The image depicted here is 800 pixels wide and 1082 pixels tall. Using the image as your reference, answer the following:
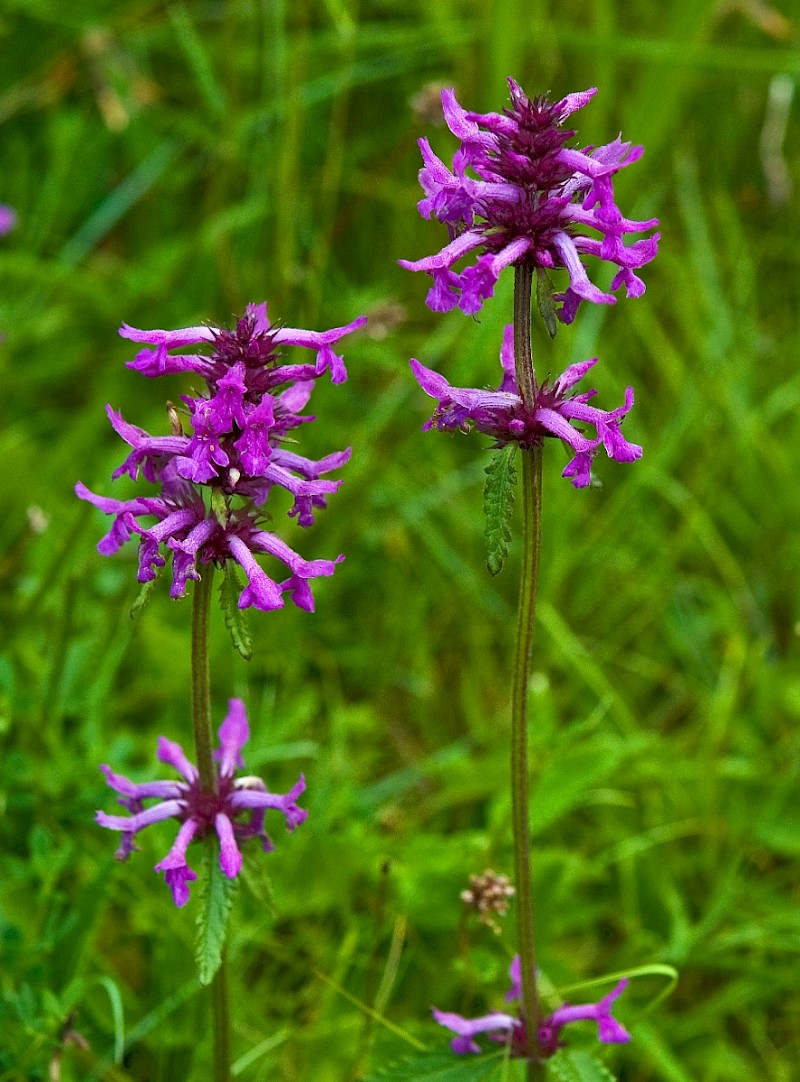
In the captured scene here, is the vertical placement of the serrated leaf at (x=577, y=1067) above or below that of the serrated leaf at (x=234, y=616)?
below

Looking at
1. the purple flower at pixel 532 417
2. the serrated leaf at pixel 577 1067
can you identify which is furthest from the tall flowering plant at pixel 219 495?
the serrated leaf at pixel 577 1067

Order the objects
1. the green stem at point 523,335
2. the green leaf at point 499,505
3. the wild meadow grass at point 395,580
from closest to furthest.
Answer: the green leaf at point 499,505
the green stem at point 523,335
the wild meadow grass at point 395,580

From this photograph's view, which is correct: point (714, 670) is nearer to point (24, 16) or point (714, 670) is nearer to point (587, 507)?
point (587, 507)

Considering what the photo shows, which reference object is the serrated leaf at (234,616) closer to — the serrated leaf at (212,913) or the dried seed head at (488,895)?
the serrated leaf at (212,913)

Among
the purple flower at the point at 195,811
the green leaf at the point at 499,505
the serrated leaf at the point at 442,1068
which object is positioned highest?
the green leaf at the point at 499,505

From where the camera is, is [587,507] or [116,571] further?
[587,507]

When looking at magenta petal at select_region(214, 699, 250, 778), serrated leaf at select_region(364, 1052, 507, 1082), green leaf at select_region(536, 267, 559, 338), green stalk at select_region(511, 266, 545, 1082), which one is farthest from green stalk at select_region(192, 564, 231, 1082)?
green leaf at select_region(536, 267, 559, 338)

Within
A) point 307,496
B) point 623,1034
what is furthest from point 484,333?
point 623,1034

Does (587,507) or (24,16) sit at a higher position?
(24,16)
